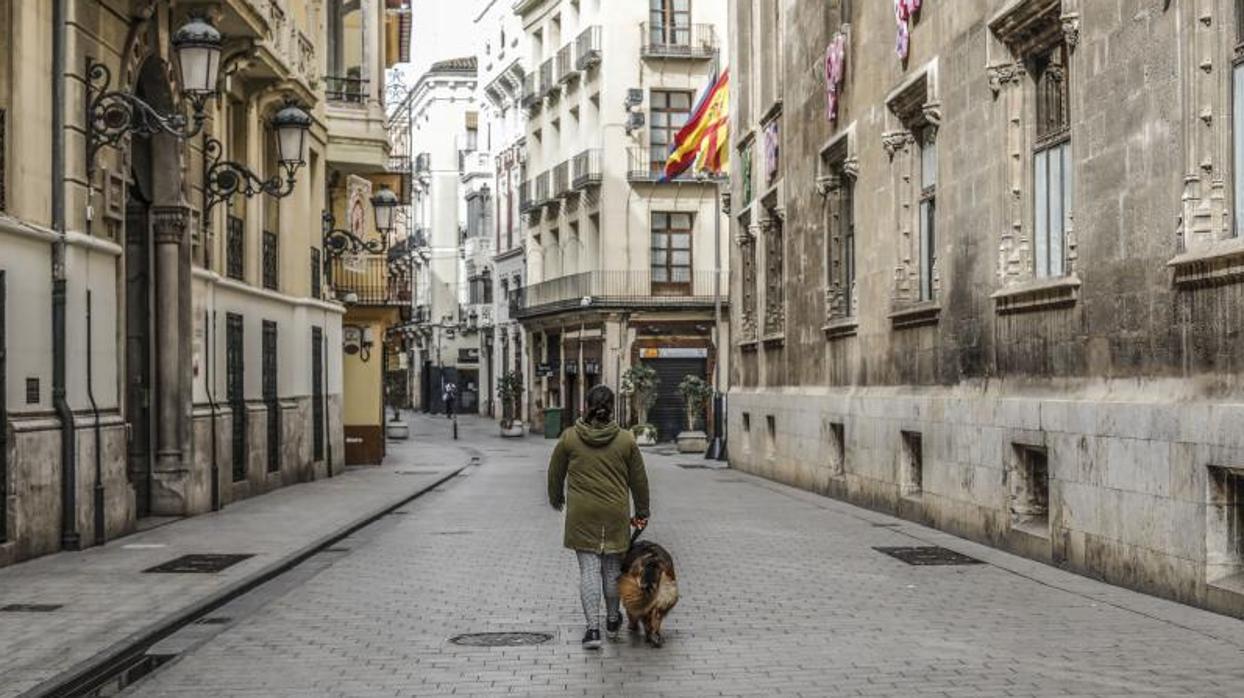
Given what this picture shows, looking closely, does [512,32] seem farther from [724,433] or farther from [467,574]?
[467,574]

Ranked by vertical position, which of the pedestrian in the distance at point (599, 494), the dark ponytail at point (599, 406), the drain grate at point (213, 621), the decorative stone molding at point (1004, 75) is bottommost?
the drain grate at point (213, 621)

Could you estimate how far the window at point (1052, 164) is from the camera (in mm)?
14805

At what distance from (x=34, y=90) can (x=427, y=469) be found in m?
20.0

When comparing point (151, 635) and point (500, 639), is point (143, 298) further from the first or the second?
point (500, 639)

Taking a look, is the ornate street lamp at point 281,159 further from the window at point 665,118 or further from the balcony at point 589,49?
the balcony at point 589,49

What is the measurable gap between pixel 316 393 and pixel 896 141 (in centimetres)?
1326

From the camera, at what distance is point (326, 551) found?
16766 mm

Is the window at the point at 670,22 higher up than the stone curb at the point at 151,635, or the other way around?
the window at the point at 670,22

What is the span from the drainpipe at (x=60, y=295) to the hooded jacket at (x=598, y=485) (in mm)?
6755

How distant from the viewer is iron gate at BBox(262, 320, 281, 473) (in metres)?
25.8

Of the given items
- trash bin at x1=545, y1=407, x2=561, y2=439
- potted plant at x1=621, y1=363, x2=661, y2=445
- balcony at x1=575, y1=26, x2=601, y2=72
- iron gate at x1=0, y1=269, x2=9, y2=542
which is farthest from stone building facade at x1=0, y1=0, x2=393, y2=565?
trash bin at x1=545, y1=407, x2=561, y2=439

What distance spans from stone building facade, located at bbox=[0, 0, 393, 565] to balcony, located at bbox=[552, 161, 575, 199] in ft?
100

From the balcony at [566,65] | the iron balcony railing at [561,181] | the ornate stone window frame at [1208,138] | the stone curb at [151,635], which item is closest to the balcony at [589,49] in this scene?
the balcony at [566,65]

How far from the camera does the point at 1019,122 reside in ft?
52.1
